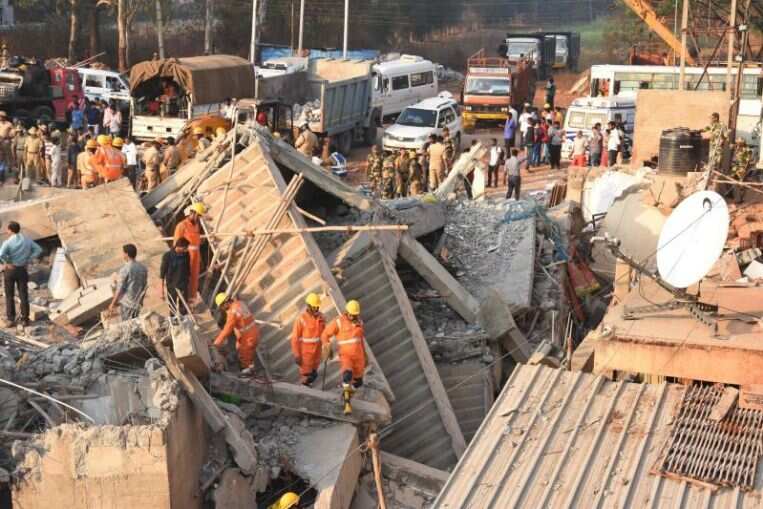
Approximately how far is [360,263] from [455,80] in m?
34.9

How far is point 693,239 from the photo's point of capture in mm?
10062

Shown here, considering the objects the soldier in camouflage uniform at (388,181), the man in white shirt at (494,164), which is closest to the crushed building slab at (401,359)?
the soldier in camouflage uniform at (388,181)

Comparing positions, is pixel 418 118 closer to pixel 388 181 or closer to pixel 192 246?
pixel 388 181

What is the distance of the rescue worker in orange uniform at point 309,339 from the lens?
1137 centimetres

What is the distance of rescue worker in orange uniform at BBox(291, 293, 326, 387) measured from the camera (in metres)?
11.4

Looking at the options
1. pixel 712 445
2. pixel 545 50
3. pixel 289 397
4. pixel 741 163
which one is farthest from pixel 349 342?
pixel 545 50

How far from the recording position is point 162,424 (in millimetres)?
9141

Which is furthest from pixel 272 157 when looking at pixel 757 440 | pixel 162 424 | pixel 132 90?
pixel 132 90

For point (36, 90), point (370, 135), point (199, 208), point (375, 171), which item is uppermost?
point (36, 90)

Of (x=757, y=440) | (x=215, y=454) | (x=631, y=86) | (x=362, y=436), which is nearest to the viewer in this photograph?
(x=757, y=440)

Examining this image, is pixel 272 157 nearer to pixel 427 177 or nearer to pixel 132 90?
pixel 427 177

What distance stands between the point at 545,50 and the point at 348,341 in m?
37.9

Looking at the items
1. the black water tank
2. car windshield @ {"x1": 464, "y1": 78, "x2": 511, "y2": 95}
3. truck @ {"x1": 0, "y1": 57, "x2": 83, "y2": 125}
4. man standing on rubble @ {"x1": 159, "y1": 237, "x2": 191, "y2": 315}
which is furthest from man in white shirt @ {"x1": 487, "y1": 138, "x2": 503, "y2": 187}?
man standing on rubble @ {"x1": 159, "y1": 237, "x2": 191, "y2": 315}

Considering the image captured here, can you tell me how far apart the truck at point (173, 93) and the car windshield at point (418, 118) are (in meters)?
4.51
